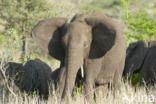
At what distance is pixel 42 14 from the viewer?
1440 centimetres

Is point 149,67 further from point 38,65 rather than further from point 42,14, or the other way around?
point 42,14

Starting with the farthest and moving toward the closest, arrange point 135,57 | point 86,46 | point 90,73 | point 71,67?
point 135,57 < point 90,73 < point 86,46 < point 71,67

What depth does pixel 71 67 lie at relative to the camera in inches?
281

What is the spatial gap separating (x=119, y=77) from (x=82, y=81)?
108 cm

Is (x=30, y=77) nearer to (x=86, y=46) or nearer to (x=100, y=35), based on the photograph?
(x=86, y=46)

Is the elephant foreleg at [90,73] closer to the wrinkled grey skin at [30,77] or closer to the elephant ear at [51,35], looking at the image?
the elephant ear at [51,35]

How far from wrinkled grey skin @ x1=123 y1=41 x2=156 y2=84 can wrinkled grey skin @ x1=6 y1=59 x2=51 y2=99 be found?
245cm

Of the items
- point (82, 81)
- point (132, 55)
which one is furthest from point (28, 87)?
point (132, 55)

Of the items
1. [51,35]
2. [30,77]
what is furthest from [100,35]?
[30,77]

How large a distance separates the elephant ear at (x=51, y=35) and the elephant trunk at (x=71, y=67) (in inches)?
36.9

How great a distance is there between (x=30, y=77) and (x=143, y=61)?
3.88 m

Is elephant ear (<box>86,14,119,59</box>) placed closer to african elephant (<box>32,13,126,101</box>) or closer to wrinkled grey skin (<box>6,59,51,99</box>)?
african elephant (<box>32,13,126,101</box>)

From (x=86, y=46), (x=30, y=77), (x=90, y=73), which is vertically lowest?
(x=30, y=77)

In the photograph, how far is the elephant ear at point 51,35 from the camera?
8.31 m
